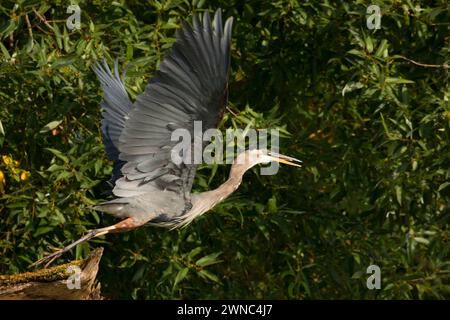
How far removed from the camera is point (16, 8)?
4.80 m

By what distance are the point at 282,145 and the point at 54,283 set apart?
1668 millimetres

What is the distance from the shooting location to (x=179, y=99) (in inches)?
161

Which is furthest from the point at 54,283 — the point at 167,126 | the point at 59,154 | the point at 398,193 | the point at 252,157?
the point at 398,193

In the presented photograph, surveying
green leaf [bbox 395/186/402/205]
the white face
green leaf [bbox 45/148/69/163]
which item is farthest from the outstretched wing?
green leaf [bbox 395/186/402/205]

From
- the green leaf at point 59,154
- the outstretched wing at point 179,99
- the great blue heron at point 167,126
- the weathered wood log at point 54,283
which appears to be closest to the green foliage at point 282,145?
the green leaf at point 59,154

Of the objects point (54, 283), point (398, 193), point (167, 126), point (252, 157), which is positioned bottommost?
point (54, 283)

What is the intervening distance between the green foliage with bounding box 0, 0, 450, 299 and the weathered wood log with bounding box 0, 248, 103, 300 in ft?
2.91

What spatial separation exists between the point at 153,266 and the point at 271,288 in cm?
107

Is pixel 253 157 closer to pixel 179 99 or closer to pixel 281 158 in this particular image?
pixel 281 158

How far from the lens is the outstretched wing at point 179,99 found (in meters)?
3.99

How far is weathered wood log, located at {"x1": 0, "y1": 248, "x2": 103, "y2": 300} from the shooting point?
3844 millimetres

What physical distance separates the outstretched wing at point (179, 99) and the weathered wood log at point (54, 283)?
509 mm
